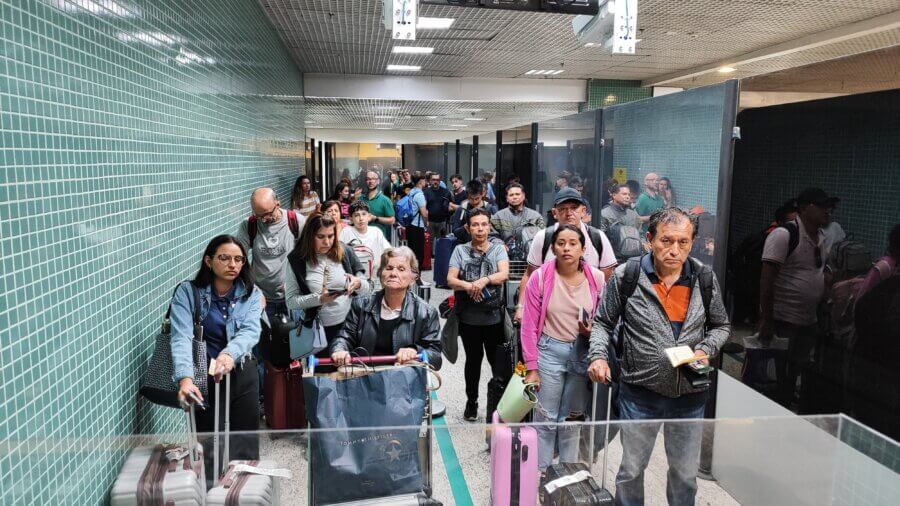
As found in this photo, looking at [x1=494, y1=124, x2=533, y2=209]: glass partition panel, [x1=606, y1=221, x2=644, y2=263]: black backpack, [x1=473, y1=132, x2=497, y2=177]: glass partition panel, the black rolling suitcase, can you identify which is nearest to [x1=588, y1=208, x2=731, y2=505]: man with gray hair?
the black rolling suitcase

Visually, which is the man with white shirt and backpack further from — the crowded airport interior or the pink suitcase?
the pink suitcase

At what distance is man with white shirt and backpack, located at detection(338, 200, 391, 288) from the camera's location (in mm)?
5336

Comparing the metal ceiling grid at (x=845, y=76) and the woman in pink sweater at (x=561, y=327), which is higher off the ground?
the metal ceiling grid at (x=845, y=76)

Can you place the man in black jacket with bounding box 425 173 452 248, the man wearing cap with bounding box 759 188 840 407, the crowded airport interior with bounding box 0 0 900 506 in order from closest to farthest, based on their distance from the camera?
the crowded airport interior with bounding box 0 0 900 506 < the man wearing cap with bounding box 759 188 840 407 < the man in black jacket with bounding box 425 173 452 248

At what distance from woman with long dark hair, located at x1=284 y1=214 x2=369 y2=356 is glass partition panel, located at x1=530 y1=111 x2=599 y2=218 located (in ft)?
Answer: 8.12

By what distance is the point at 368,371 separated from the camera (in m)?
2.85

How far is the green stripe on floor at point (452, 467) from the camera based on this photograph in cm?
238

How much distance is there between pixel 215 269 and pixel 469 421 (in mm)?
2470

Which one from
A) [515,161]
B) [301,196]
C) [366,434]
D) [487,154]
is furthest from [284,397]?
[487,154]

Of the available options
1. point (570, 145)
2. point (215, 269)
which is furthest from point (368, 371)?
point (570, 145)

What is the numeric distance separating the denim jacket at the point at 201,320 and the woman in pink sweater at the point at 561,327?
4.89 feet

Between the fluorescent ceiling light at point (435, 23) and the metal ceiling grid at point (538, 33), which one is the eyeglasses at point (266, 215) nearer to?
the metal ceiling grid at point (538, 33)

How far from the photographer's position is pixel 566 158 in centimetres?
743

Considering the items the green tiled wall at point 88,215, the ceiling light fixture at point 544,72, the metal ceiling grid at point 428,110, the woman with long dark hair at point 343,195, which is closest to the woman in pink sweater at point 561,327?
the green tiled wall at point 88,215
